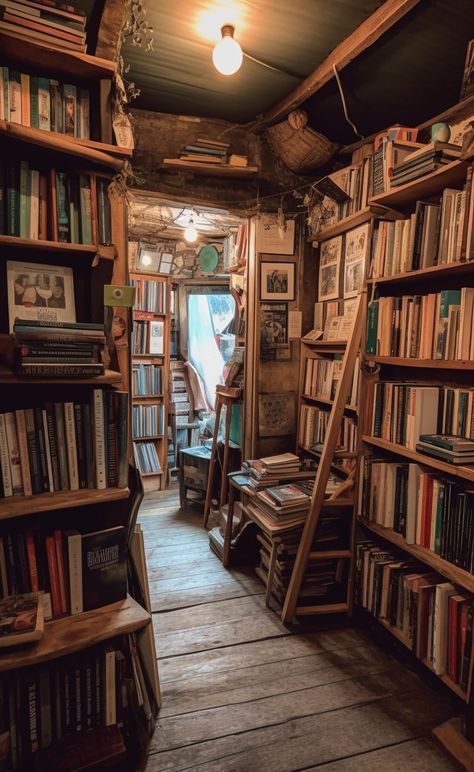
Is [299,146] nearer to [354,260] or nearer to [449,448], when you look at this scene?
[354,260]

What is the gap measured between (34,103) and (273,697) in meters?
2.26

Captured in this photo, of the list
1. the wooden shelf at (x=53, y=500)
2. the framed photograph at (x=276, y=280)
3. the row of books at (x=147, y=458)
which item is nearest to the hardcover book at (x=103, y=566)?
the wooden shelf at (x=53, y=500)

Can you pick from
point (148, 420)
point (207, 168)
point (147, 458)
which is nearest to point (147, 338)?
point (148, 420)

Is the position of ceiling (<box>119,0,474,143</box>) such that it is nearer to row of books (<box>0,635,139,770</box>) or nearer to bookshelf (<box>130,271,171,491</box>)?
bookshelf (<box>130,271,171,491</box>)

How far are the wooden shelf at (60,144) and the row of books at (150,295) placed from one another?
8.67 feet

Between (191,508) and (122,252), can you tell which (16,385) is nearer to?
(122,252)

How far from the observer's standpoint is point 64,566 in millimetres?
1401

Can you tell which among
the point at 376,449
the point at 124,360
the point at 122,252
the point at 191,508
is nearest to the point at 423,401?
the point at 376,449

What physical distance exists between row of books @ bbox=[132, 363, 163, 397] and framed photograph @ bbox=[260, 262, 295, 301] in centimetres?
177

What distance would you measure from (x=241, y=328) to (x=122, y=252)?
1.74 meters

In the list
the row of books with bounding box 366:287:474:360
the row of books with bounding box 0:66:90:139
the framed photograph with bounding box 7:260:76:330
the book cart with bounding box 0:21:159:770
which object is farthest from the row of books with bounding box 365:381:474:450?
the row of books with bounding box 0:66:90:139

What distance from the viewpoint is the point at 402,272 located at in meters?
1.88

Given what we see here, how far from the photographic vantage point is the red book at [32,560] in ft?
4.45

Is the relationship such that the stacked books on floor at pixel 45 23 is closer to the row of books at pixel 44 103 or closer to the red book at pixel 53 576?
the row of books at pixel 44 103
